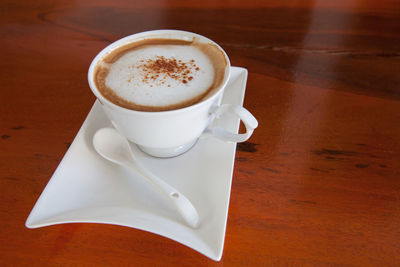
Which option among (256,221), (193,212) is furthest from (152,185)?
(256,221)

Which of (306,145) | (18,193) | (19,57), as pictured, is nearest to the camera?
(18,193)

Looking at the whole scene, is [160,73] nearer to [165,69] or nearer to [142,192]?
[165,69]

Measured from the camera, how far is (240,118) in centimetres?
A: 59

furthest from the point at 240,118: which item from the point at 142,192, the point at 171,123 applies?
the point at 142,192

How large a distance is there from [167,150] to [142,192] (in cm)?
11

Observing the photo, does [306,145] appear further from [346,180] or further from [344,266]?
[344,266]

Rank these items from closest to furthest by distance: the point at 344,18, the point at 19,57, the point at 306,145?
the point at 306,145
the point at 19,57
the point at 344,18

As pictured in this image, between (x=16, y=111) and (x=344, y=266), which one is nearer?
(x=344, y=266)

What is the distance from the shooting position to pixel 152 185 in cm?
60

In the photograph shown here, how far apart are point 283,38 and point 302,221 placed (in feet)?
2.34

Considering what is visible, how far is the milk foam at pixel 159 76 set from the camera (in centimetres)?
60

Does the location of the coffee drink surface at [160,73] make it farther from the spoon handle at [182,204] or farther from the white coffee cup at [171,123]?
the spoon handle at [182,204]

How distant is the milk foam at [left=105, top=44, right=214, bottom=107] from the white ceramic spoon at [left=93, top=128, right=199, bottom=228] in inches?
4.5

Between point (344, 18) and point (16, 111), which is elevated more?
point (344, 18)
